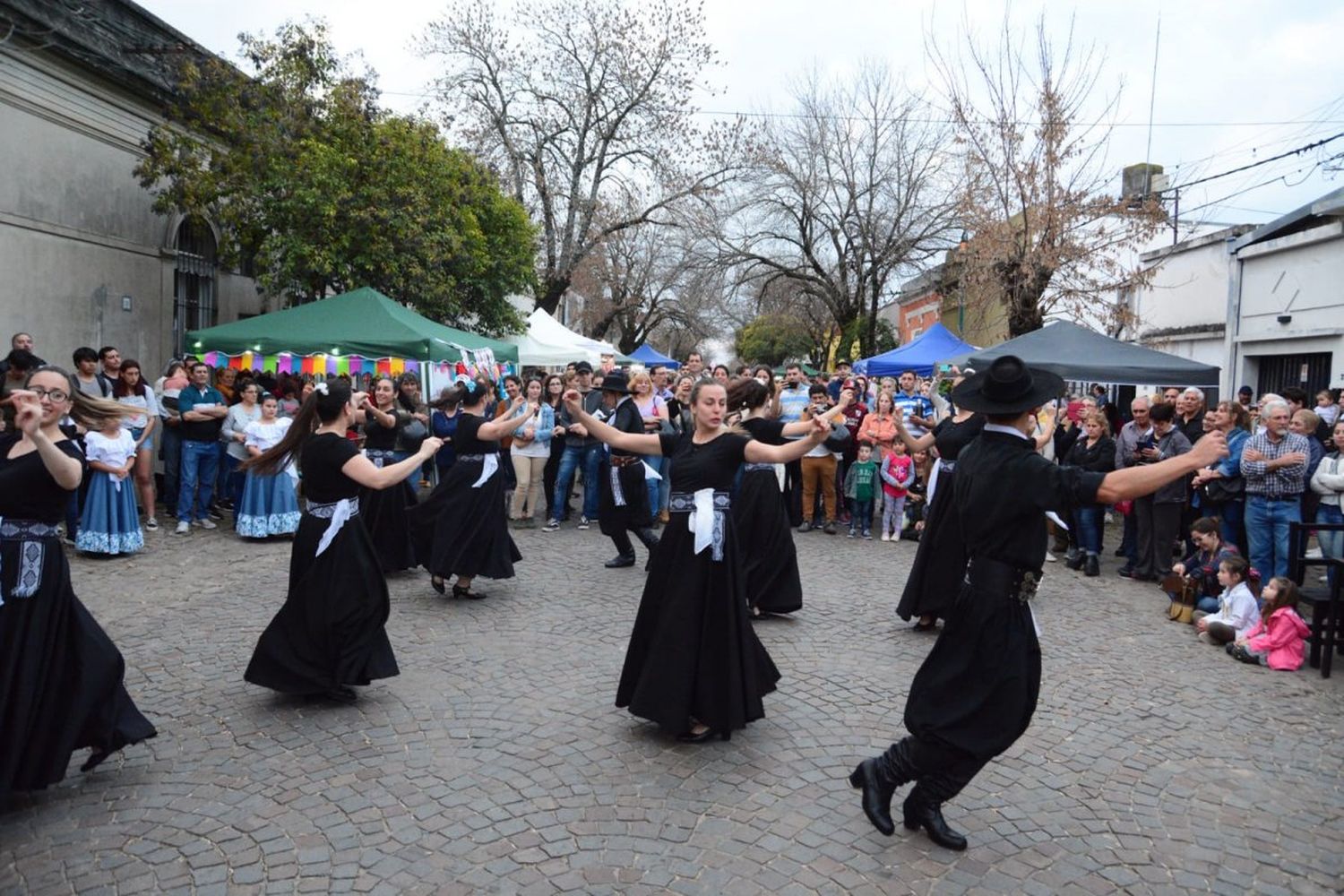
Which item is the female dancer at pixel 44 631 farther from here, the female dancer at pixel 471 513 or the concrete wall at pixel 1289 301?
the concrete wall at pixel 1289 301

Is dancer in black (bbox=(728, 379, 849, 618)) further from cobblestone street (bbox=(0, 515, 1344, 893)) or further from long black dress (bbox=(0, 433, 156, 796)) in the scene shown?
long black dress (bbox=(0, 433, 156, 796))

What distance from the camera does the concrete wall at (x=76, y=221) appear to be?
12.8 meters

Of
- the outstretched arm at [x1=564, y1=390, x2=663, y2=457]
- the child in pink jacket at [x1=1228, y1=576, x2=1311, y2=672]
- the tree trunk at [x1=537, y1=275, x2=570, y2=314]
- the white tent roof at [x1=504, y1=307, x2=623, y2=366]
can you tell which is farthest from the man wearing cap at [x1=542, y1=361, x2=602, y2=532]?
the tree trunk at [x1=537, y1=275, x2=570, y2=314]

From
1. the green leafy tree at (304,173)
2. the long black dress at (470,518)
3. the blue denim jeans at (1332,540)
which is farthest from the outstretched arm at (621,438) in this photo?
the green leafy tree at (304,173)

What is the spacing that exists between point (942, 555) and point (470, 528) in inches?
147

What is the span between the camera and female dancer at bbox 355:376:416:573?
8555mm

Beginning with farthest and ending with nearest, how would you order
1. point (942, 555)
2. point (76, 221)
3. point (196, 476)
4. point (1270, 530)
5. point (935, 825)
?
point (76, 221) → point (196, 476) → point (1270, 530) → point (942, 555) → point (935, 825)

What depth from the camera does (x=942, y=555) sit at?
A: 6.94 meters

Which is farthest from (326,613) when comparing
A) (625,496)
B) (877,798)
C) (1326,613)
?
(1326,613)

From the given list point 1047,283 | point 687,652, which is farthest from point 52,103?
point 1047,283

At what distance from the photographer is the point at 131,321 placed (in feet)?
50.8

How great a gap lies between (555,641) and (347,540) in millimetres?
1926

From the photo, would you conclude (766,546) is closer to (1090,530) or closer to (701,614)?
(701,614)

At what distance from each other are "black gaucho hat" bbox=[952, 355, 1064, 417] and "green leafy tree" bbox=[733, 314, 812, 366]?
142ft
